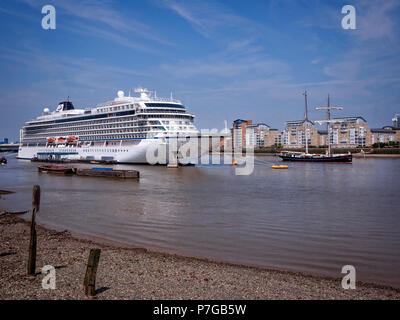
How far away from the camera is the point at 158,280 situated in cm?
728

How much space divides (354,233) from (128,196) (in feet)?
47.0

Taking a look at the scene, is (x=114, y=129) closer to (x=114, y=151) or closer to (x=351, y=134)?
(x=114, y=151)

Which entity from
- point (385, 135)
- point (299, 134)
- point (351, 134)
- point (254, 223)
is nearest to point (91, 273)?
point (254, 223)

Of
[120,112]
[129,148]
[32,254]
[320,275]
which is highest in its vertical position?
[120,112]

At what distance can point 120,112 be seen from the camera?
5266 cm

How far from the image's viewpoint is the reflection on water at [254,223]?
Answer: 9.63 m

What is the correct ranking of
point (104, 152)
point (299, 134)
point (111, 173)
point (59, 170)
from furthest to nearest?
1. point (299, 134)
2. point (104, 152)
3. point (59, 170)
4. point (111, 173)

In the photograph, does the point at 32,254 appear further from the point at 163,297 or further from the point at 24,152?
the point at 24,152

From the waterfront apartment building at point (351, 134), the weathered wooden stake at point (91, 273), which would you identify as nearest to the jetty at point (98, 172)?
the weathered wooden stake at point (91, 273)

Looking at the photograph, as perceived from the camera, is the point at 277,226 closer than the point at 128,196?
Yes

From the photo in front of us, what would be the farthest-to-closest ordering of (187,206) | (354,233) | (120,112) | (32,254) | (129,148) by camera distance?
(120,112)
(129,148)
(187,206)
(354,233)
(32,254)

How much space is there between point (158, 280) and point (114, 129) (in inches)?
1870

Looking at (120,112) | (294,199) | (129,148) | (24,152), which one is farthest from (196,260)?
(24,152)
